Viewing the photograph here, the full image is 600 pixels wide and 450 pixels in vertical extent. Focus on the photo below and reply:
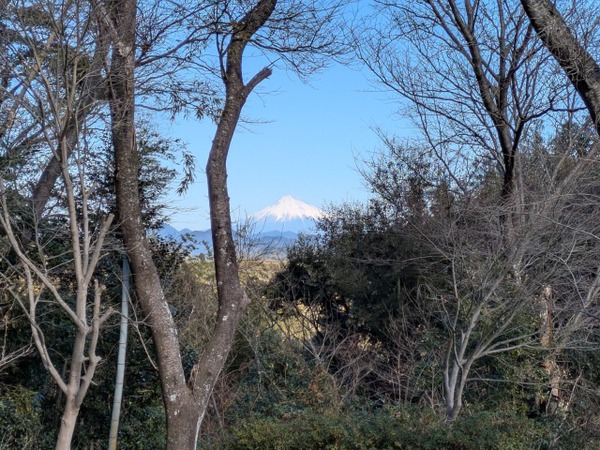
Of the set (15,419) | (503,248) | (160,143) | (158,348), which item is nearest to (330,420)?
(158,348)

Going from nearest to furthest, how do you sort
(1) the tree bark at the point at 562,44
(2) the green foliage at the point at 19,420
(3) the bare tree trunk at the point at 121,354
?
(1) the tree bark at the point at 562,44 < (2) the green foliage at the point at 19,420 < (3) the bare tree trunk at the point at 121,354

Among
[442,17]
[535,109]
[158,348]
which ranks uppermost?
[442,17]

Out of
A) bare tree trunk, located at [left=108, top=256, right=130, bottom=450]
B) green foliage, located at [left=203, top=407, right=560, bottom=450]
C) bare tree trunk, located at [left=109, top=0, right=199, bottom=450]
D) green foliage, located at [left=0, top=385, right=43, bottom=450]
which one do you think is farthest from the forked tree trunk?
green foliage, located at [left=0, top=385, right=43, bottom=450]

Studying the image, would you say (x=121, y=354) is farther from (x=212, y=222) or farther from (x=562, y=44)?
(x=562, y=44)

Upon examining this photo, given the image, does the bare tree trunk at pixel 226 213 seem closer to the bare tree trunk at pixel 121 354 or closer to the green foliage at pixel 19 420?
the bare tree trunk at pixel 121 354

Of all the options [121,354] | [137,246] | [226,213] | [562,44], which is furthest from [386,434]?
[562,44]

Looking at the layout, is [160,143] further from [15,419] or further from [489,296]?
[489,296]

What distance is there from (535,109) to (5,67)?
24.9ft

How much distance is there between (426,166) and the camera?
15008 mm

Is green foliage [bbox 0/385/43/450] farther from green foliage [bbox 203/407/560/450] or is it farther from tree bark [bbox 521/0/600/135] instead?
tree bark [bbox 521/0/600/135]

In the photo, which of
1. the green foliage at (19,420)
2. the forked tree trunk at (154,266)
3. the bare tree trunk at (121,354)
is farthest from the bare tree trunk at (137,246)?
the green foliage at (19,420)

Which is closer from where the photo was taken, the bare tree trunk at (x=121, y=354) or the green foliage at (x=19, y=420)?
the green foliage at (x=19, y=420)

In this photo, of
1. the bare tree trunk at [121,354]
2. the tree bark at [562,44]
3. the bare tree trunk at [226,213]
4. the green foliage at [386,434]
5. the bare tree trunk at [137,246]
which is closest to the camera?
the tree bark at [562,44]

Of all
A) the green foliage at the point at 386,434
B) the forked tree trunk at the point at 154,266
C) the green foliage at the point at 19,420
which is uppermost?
the forked tree trunk at the point at 154,266
